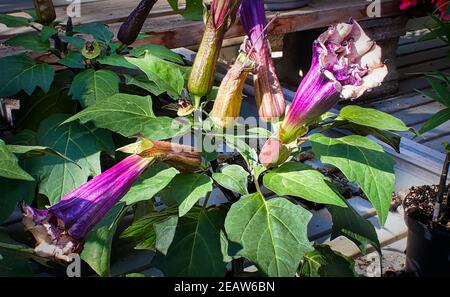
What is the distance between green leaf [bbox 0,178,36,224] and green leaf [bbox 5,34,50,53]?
343 millimetres

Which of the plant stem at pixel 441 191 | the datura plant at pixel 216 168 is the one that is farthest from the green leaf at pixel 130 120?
the plant stem at pixel 441 191

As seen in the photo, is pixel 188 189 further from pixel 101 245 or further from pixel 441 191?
pixel 441 191

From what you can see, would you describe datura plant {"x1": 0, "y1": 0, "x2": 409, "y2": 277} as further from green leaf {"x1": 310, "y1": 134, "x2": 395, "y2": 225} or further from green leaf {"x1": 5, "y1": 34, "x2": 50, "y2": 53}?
green leaf {"x1": 5, "y1": 34, "x2": 50, "y2": 53}

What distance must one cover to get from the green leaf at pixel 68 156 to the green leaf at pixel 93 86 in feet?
0.18

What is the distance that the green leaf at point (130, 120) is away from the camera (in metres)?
0.88

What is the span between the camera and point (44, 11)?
4.23 feet

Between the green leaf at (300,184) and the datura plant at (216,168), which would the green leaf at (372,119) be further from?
the green leaf at (300,184)

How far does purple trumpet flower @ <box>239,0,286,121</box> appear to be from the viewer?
93cm

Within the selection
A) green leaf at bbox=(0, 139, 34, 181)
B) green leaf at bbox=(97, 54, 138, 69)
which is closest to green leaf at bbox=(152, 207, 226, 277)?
green leaf at bbox=(0, 139, 34, 181)

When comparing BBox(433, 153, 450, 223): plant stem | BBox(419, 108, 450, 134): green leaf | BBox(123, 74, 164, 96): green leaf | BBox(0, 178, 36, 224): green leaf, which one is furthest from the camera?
BBox(433, 153, 450, 223): plant stem

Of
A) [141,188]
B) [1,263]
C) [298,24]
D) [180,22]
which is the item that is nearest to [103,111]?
[141,188]

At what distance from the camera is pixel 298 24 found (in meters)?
2.65

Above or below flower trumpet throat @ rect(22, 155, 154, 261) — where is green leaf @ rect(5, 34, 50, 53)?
above
